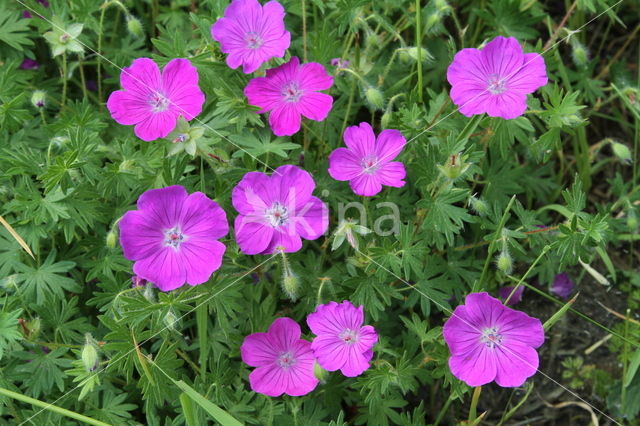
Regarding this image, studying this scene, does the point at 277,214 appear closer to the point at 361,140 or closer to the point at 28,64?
the point at 361,140

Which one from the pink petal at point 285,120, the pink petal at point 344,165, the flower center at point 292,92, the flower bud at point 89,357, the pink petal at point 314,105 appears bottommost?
the flower bud at point 89,357

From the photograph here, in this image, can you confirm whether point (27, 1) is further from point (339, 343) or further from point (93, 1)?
point (339, 343)

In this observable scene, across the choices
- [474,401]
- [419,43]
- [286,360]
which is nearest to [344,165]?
[419,43]

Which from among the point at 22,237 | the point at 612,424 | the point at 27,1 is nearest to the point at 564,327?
the point at 612,424

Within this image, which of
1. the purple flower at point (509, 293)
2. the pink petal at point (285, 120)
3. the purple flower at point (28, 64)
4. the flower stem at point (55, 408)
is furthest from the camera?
the purple flower at point (28, 64)

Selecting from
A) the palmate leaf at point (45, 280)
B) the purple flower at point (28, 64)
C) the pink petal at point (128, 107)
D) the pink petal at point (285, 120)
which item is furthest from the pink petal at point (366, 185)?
the purple flower at point (28, 64)

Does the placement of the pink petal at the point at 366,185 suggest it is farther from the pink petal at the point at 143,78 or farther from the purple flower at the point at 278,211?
the pink petal at the point at 143,78
